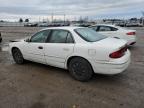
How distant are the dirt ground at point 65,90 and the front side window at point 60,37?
3.72 feet

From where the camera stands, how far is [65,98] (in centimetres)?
402

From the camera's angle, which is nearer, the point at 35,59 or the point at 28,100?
the point at 28,100

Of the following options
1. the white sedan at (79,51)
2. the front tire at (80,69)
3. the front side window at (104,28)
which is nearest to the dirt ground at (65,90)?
the front tire at (80,69)

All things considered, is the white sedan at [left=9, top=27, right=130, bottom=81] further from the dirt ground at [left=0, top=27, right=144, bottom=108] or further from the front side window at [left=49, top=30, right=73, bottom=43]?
the dirt ground at [left=0, top=27, right=144, bottom=108]

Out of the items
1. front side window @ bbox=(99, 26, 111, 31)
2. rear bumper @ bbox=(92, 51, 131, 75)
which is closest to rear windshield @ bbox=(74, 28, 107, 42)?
rear bumper @ bbox=(92, 51, 131, 75)

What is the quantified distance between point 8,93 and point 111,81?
2877 mm

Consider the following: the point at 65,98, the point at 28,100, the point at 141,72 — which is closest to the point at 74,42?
the point at 65,98

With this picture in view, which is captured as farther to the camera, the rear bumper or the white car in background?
the white car in background

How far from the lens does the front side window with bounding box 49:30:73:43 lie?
17.0 feet

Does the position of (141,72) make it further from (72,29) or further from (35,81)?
(35,81)

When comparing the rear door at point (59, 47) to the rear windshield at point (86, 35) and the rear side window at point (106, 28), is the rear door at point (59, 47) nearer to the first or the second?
the rear windshield at point (86, 35)

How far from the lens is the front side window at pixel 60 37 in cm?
519

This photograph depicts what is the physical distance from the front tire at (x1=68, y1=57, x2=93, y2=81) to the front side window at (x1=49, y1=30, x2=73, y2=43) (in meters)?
0.66

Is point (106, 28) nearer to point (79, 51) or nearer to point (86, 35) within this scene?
point (86, 35)
